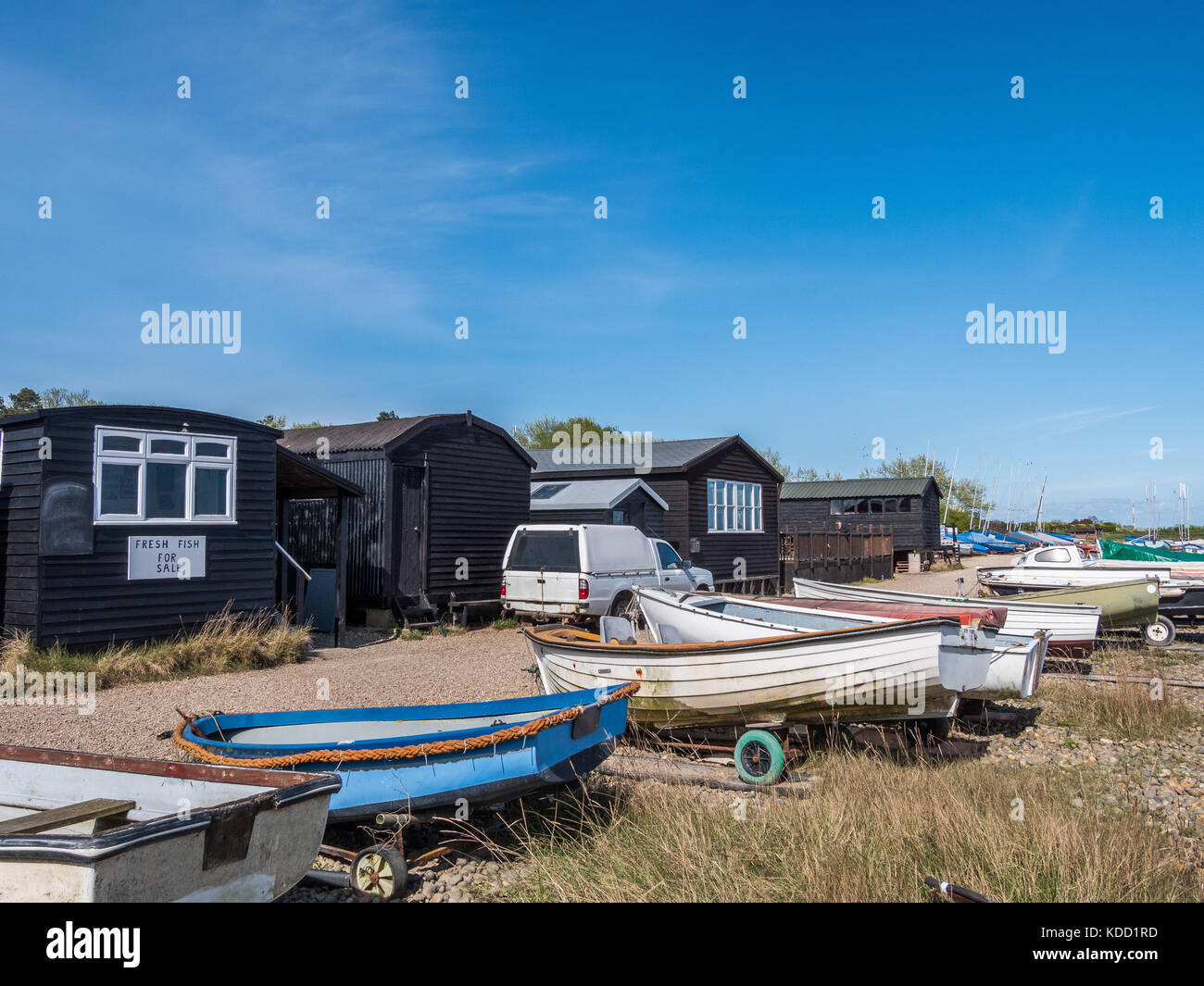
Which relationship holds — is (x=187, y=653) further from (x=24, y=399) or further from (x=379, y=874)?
(x=24, y=399)

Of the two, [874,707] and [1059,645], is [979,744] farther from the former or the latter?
[1059,645]

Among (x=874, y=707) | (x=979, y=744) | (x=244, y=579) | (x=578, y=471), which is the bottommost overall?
(x=979, y=744)

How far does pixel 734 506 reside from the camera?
2848cm

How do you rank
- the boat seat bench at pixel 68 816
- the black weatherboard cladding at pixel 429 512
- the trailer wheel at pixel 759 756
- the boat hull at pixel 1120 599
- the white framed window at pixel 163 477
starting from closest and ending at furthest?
the boat seat bench at pixel 68 816
the trailer wheel at pixel 759 756
the white framed window at pixel 163 477
the boat hull at pixel 1120 599
the black weatherboard cladding at pixel 429 512

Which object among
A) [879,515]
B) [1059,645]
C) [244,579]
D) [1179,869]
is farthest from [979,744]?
[879,515]

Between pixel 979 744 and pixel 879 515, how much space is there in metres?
40.9

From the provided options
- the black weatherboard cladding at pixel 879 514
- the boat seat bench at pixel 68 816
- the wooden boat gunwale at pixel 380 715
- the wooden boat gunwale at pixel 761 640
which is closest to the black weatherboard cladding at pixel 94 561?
the wooden boat gunwale at pixel 380 715

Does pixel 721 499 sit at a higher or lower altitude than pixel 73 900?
higher

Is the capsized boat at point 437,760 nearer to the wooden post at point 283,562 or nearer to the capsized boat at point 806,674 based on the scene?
the capsized boat at point 806,674

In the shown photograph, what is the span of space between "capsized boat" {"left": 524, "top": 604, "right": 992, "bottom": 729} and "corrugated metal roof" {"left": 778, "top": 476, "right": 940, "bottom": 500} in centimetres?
4027

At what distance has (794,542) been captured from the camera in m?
31.8

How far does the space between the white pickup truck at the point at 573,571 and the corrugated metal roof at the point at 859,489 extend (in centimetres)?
3278

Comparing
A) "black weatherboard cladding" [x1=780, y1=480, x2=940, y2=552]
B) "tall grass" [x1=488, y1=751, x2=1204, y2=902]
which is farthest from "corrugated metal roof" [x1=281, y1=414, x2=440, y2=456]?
"black weatherboard cladding" [x1=780, y1=480, x2=940, y2=552]

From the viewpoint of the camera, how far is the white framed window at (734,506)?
27.3 metres
